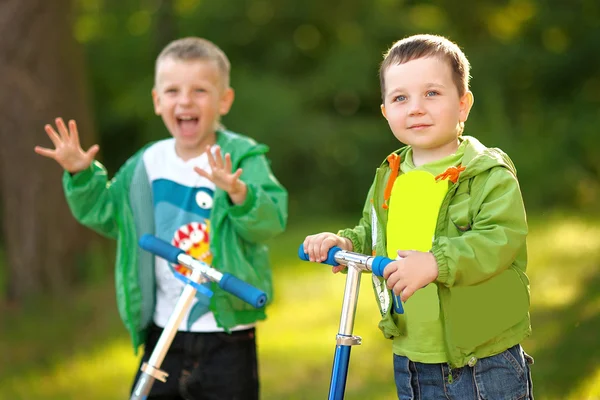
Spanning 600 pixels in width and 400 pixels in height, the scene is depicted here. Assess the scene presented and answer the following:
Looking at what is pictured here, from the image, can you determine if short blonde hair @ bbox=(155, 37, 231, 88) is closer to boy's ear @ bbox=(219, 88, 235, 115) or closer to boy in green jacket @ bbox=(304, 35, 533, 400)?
boy's ear @ bbox=(219, 88, 235, 115)

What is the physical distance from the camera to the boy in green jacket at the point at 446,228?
8.66 feet

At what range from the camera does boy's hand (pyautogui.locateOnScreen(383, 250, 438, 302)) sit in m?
2.39

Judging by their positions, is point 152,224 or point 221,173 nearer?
point 221,173

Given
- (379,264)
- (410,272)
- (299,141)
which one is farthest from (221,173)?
(299,141)

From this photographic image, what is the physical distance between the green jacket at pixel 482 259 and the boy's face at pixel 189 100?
1.41 m

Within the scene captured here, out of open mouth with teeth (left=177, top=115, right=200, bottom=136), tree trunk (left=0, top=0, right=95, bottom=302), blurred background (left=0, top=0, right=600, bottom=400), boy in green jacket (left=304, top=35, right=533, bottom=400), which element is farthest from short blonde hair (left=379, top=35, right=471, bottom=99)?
tree trunk (left=0, top=0, right=95, bottom=302)

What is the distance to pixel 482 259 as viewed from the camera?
2.45 m

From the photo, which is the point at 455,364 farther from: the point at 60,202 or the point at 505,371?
the point at 60,202

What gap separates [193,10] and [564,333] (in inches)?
502

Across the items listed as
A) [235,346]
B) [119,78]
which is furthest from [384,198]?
[119,78]

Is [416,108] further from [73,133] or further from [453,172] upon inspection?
[73,133]

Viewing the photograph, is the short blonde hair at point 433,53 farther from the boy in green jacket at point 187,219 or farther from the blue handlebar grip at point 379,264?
the boy in green jacket at point 187,219

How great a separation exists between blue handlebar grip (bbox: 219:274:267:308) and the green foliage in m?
8.96

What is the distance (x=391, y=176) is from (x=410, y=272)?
552 millimetres
